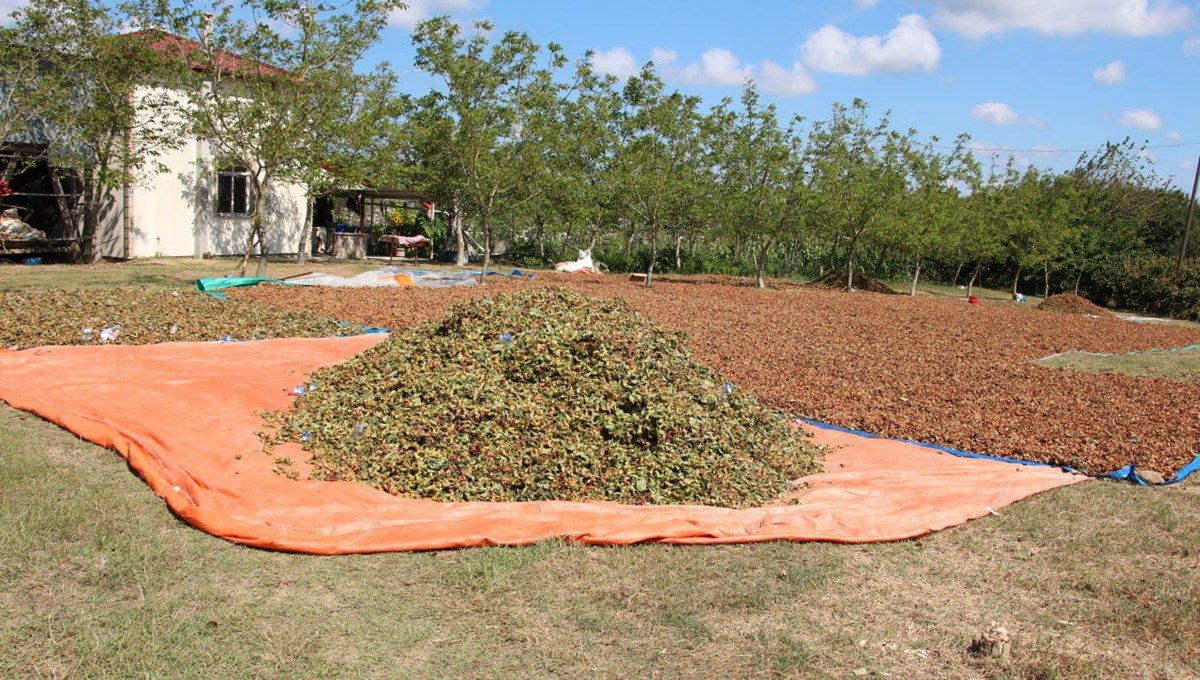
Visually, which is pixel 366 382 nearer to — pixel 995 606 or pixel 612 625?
pixel 612 625

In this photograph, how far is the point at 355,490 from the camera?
4.91m

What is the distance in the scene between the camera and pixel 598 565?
4.12 meters

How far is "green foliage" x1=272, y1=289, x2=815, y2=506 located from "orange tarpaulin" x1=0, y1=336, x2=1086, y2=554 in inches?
9.2

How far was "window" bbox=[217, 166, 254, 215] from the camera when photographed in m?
21.8

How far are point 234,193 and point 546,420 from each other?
1930 cm

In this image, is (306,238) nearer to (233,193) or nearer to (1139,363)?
(233,193)

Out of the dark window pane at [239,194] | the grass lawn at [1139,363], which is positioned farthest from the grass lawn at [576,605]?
the dark window pane at [239,194]

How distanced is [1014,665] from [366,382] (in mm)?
4483

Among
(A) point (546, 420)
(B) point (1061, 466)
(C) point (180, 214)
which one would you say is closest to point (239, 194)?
(C) point (180, 214)

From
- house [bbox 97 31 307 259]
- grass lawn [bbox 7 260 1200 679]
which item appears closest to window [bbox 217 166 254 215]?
house [bbox 97 31 307 259]

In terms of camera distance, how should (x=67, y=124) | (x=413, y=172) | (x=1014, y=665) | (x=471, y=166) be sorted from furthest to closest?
(x=413, y=172), (x=471, y=166), (x=67, y=124), (x=1014, y=665)

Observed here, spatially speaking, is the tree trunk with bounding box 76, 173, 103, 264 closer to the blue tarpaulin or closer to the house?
the house

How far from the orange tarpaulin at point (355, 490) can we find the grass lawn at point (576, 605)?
4.7 inches

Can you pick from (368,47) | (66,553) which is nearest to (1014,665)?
(66,553)
